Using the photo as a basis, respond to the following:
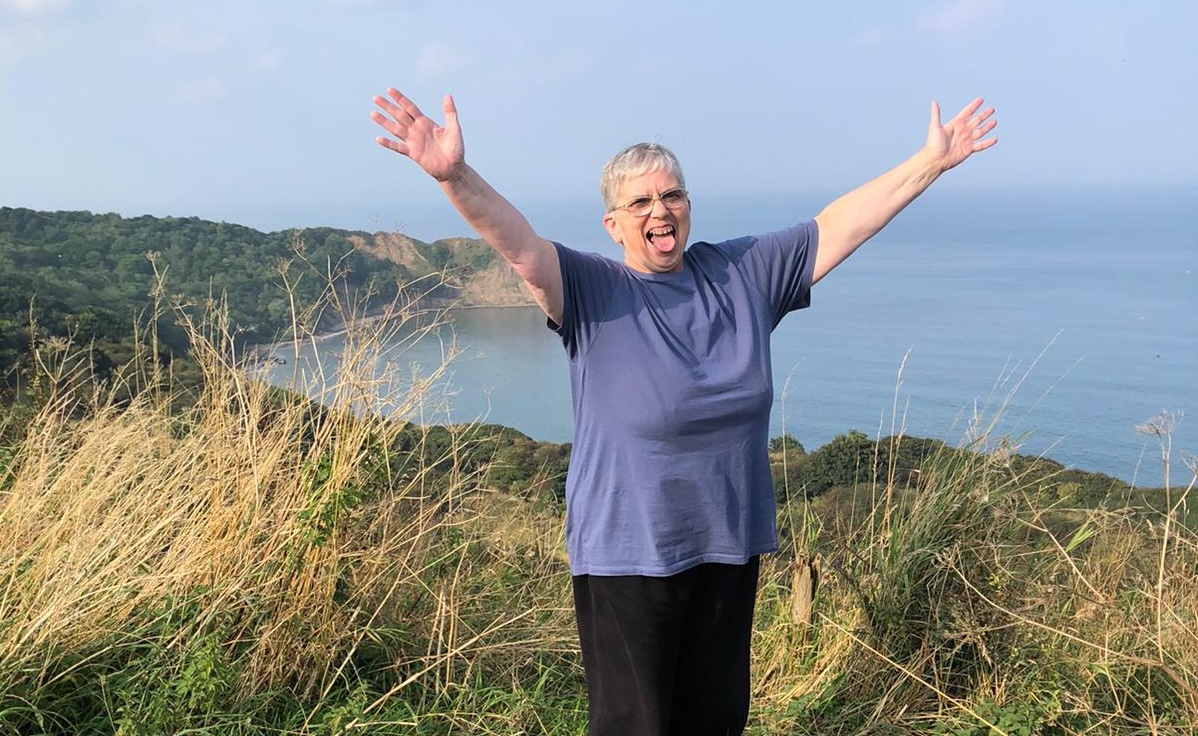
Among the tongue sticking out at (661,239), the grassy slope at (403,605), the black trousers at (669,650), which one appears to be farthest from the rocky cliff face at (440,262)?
the black trousers at (669,650)

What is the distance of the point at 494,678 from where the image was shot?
3.24 m

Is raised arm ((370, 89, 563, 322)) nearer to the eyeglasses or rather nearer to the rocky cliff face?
the eyeglasses

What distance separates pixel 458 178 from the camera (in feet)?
6.92

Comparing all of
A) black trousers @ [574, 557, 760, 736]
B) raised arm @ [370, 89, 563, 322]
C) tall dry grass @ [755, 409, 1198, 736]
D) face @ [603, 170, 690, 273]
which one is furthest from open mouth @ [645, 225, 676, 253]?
tall dry grass @ [755, 409, 1198, 736]

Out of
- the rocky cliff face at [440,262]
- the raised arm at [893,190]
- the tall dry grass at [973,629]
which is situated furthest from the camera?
the rocky cliff face at [440,262]

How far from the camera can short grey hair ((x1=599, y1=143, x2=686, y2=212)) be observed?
7.80 feet

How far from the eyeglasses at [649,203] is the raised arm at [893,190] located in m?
0.51

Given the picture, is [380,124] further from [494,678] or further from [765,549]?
[494,678]

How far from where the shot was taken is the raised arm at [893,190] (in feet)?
8.80

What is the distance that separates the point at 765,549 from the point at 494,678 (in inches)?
50.5

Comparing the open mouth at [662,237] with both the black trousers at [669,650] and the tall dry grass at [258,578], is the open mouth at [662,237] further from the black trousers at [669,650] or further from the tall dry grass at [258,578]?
the tall dry grass at [258,578]

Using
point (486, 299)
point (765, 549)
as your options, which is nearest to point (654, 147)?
point (765, 549)

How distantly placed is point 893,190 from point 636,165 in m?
0.85

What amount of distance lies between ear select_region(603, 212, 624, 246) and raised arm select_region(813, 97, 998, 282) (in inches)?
23.5
